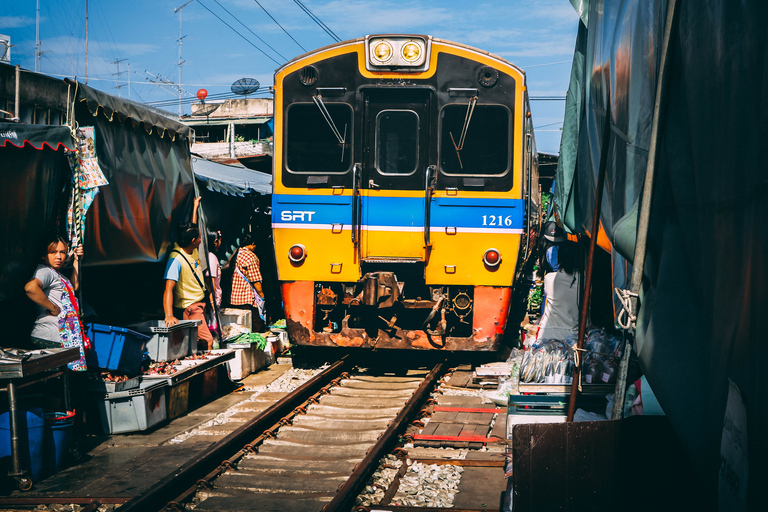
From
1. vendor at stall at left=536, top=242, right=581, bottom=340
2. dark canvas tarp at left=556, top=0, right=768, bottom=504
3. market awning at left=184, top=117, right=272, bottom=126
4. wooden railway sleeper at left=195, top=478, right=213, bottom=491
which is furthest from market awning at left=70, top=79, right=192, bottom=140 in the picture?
market awning at left=184, top=117, right=272, bottom=126

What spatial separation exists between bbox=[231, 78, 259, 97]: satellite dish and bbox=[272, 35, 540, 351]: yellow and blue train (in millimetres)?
25599

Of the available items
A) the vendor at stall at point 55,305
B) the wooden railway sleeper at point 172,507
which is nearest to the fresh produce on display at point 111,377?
the vendor at stall at point 55,305

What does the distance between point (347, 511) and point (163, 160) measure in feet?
17.0

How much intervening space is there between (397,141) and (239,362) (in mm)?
3234

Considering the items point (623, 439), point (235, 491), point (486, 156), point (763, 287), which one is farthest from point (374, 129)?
point (763, 287)

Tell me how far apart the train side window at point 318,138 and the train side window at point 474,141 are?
113 centimetres

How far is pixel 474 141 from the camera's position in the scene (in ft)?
27.2

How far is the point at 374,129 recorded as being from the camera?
8344mm

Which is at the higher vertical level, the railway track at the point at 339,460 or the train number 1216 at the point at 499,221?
the train number 1216 at the point at 499,221

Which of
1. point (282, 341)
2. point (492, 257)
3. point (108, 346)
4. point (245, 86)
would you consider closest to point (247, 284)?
point (282, 341)

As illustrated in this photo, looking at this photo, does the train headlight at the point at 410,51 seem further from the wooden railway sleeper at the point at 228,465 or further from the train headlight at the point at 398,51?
the wooden railway sleeper at the point at 228,465

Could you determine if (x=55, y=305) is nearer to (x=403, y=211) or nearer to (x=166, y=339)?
(x=166, y=339)

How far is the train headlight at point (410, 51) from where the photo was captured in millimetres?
8258

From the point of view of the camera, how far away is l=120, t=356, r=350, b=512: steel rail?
14.2 ft
